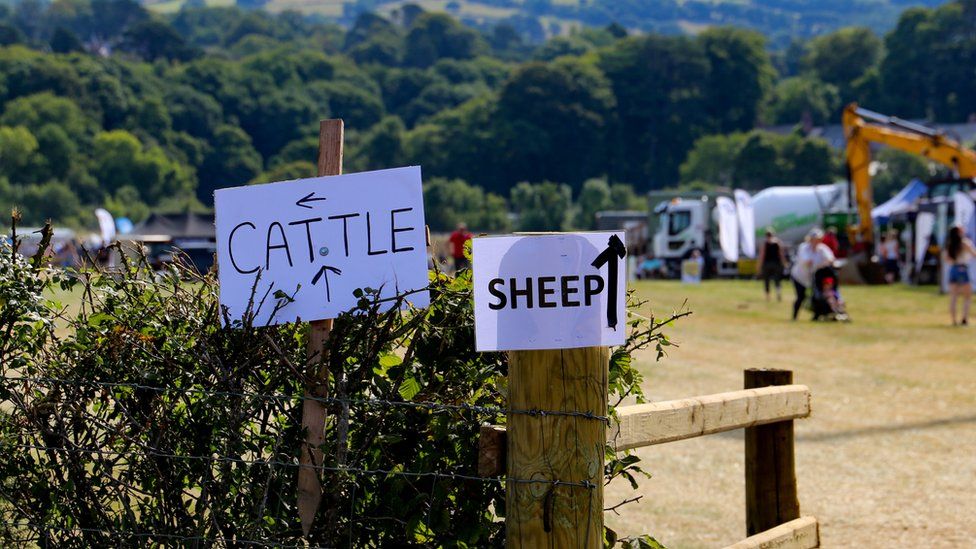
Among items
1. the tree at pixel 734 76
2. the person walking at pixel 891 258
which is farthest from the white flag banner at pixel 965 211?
the tree at pixel 734 76

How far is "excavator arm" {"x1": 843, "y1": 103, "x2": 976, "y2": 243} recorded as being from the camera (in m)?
38.1

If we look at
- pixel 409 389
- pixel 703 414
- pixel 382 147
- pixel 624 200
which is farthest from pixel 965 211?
pixel 382 147

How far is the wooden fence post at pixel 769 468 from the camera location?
580 centimetres

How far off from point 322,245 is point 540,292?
79cm

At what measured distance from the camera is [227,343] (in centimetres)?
439

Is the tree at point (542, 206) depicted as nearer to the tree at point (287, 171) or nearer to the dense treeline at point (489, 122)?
the dense treeline at point (489, 122)

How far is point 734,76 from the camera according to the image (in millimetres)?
178500

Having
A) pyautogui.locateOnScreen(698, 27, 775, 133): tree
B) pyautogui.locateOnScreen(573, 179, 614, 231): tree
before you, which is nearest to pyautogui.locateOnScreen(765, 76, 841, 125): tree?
pyautogui.locateOnScreen(698, 27, 775, 133): tree

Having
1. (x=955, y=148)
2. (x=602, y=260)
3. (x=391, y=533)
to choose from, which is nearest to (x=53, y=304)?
(x=391, y=533)

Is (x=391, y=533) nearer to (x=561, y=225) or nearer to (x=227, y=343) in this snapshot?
(x=227, y=343)

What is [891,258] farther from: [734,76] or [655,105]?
[734,76]

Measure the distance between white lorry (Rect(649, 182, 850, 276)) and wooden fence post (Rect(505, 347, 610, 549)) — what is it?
43366 millimetres

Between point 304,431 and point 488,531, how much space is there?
0.62 metres

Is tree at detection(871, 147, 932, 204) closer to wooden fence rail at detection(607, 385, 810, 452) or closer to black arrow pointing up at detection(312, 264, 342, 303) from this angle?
wooden fence rail at detection(607, 385, 810, 452)
